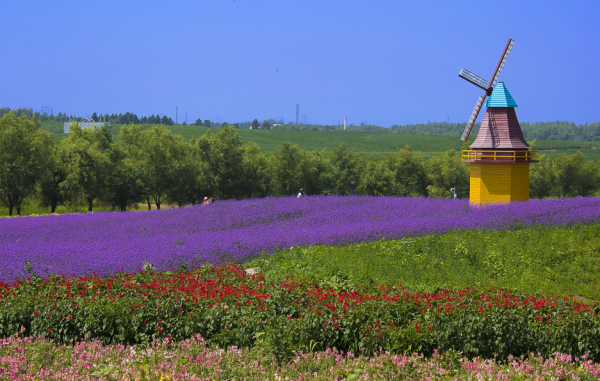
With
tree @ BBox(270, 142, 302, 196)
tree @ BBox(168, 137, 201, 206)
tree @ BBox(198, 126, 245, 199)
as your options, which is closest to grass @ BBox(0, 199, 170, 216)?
tree @ BBox(168, 137, 201, 206)

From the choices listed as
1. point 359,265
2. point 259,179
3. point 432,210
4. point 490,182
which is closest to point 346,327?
point 359,265

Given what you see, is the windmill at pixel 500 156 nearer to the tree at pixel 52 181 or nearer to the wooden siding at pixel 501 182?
the wooden siding at pixel 501 182

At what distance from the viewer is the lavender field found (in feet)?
48.7

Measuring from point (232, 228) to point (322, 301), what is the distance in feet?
42.1

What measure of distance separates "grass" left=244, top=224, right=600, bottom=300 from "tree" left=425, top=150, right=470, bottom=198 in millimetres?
44847

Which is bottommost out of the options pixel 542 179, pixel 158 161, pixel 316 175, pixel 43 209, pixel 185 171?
pixel 43 209

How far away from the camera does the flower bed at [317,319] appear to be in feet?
26.9

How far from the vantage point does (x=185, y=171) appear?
4494cm

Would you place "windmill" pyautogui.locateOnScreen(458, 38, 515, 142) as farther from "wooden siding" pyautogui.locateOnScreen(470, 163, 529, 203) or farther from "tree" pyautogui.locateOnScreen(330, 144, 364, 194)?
"tree" pyautogui.locateOnScreen(330, 144, 364, 194)

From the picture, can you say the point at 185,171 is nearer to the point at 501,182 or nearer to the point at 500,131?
the point at 500,131

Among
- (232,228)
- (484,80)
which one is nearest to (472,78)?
(484,80)

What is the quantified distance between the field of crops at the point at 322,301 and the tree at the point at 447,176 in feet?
144

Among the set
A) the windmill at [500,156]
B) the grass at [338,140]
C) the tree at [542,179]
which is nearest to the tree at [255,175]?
the windmill at [500,156]

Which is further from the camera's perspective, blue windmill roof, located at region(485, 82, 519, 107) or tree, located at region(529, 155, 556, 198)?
tree, located at region(529, 155, 556, 198)
